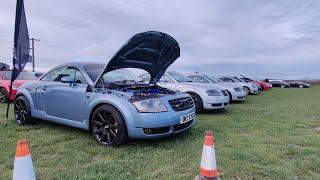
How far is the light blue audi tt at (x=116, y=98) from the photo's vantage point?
4625 millimetres

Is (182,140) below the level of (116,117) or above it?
below

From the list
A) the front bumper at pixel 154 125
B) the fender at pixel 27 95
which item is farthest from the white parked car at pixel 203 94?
the fender at pixel 27 95

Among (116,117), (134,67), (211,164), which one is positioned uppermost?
(134,67)

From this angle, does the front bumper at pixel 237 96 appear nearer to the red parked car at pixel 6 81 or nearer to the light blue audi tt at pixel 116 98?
the light blue audi tt at pixel 116 98

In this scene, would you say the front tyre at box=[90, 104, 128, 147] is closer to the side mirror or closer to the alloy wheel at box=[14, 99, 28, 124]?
the side mirror

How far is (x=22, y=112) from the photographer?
6.58 metres

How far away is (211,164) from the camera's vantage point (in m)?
3.18

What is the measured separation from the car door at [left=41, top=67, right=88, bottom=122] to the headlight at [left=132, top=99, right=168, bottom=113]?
1180 mm

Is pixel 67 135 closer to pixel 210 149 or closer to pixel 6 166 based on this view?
pixel 6 166

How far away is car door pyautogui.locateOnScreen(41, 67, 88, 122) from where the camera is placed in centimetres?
527

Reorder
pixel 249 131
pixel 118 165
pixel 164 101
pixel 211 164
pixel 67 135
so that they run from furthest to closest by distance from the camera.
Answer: pixel 249 131 → pixel 67 135 → pixel 164 101 → pixel 118 165 → pixel 211 164

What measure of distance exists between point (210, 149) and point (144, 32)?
8.39 ft

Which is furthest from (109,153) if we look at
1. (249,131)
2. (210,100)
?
(210,100)

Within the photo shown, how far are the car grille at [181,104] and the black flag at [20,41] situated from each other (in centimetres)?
359
